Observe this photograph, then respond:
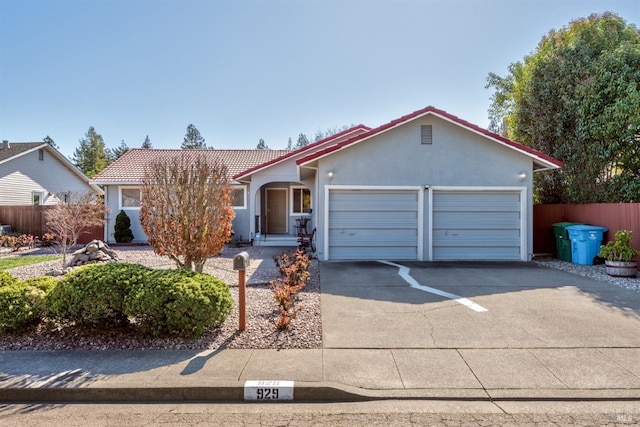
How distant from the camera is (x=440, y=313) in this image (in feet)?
19.3

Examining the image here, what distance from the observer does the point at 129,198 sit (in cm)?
1689

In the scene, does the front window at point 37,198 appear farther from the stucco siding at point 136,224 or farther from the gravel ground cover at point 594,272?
the gravel ground cover at point 594,272

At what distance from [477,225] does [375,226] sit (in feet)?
10.6

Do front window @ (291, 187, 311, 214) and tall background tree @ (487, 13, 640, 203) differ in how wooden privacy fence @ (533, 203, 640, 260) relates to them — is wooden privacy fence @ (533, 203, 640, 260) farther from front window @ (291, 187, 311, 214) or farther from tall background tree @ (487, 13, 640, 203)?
front window @ (291, 187, 311, 214)

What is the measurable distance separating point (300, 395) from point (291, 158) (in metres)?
12.5

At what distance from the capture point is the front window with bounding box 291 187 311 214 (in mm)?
17656

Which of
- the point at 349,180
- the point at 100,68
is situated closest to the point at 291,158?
the point at 349,180

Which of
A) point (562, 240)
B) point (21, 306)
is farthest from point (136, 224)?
point (562, 240)

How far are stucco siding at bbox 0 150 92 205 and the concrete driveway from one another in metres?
21.3

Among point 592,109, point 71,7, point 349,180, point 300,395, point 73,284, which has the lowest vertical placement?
point 300,395

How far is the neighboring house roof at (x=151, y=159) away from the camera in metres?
16.6

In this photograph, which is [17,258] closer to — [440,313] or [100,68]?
[100,68]

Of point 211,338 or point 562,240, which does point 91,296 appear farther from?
point 562,240

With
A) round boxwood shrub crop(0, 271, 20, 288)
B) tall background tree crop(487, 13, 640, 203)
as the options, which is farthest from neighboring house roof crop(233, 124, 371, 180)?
round boxwood shrub crop(0, 271, 20, 288)
